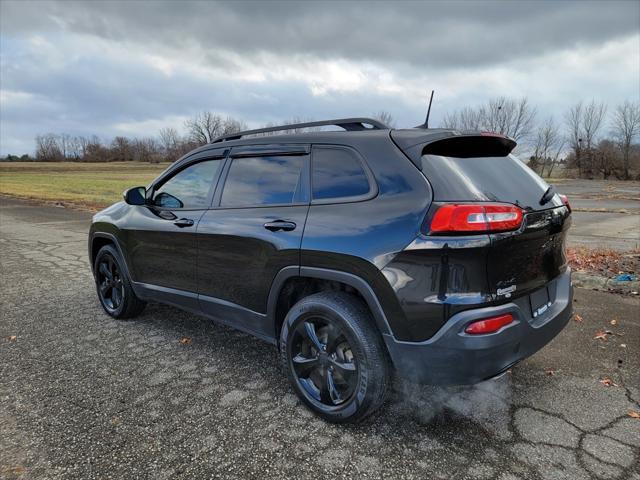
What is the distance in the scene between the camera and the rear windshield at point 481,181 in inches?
87.0

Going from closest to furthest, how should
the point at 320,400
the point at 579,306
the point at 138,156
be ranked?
the point at 320,400 → the point at 579,306 → the point at 138,156

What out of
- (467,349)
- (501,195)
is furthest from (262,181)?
(467,349)

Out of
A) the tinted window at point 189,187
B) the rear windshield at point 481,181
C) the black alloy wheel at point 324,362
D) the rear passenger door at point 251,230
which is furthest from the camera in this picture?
the tinted window at point 189,187

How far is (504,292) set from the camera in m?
2.19

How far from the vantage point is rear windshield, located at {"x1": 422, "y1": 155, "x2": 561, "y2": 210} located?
2.21 metres

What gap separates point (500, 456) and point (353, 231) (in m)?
1.39

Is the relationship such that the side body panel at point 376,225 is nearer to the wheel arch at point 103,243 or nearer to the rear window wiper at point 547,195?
the rear window wiper at point 547,195

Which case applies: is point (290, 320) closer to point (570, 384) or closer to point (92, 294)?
point (570, 384)

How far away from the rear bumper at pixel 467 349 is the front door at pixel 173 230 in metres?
1.83

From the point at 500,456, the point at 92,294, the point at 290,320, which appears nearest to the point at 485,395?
the point at 500,456

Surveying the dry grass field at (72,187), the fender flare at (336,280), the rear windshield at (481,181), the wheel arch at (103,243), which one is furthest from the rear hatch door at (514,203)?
the dry grass field at (72,187)

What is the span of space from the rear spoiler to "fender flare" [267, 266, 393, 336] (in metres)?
0.70

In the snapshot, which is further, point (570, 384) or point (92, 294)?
point (92, 294)

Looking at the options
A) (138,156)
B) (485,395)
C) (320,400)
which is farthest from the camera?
(138,156)
